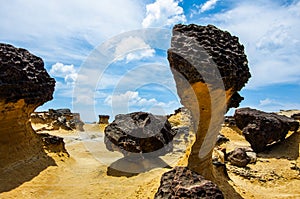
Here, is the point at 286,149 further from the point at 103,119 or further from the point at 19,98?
the point at 103,119

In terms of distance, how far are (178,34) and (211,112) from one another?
2.11 meters

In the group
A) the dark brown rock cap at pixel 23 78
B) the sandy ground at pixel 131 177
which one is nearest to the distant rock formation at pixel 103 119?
the sandy ground at pixel 131 177

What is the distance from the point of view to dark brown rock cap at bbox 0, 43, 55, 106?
7.69m

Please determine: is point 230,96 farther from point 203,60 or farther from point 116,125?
point 116,125

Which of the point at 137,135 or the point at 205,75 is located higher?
the point at 205,75

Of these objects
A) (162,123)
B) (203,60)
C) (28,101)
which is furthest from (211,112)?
(28,101)

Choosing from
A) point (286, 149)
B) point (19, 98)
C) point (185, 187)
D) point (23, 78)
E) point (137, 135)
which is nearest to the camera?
point (185, 187)

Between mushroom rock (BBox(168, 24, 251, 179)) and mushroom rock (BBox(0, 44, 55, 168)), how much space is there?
5.00 metres

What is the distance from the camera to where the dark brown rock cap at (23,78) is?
7691 mm

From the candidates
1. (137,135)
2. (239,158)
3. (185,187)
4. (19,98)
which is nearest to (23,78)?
(19,98)

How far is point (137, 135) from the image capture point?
31.9 feet

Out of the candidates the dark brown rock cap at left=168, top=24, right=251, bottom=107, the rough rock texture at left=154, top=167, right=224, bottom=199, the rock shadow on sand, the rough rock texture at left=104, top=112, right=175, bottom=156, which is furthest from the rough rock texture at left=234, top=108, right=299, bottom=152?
the rough rock texture at left=154, top=167, right=224, bottom=199

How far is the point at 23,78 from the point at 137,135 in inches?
173

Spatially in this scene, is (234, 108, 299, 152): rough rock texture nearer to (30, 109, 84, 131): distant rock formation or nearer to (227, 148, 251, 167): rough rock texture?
(227, 148, 251, 167): rough rock texture
